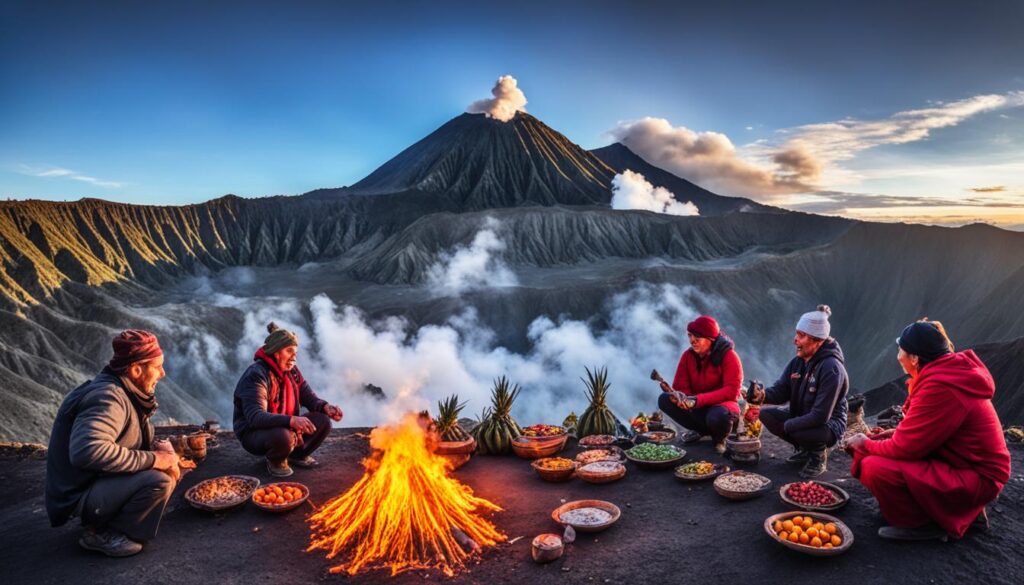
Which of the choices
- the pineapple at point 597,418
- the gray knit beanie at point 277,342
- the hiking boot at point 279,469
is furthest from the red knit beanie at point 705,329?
the hiking boot at point 279,469

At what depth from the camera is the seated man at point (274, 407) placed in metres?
7.07

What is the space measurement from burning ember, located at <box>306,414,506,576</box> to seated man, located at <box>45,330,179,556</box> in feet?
4.97

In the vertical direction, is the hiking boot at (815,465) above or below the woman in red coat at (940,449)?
below

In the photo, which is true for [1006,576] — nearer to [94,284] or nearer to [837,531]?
[837,531]

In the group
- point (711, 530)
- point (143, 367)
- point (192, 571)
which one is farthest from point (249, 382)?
point (711, 530)

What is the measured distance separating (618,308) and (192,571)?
40.4 m

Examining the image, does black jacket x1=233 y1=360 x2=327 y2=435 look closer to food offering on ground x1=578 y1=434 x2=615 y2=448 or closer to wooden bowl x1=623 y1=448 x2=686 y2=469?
food offering on ground x1=578 y1=434 x2=615 y2=448

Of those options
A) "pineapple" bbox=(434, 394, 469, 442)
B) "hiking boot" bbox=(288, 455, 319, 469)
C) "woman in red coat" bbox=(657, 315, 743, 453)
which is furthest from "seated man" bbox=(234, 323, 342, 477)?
"woman in red coat" bbox=(657, 315, 743, 453)

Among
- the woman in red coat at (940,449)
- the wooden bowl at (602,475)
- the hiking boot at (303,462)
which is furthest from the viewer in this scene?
the hiking boot at (303,462)

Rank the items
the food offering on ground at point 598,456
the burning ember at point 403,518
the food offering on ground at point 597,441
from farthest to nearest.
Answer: the food offering on ground at point 597,441 < the food offering on ground at point 598,456 < the burning ember at point 403,518

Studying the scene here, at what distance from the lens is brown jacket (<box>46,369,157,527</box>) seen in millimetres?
4906

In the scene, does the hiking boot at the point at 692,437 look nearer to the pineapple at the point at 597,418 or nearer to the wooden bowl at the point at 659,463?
the wooden bowl at the point at 659,463

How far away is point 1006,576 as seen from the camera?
4660 millimetres

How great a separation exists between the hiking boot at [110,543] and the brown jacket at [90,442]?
313 mm
